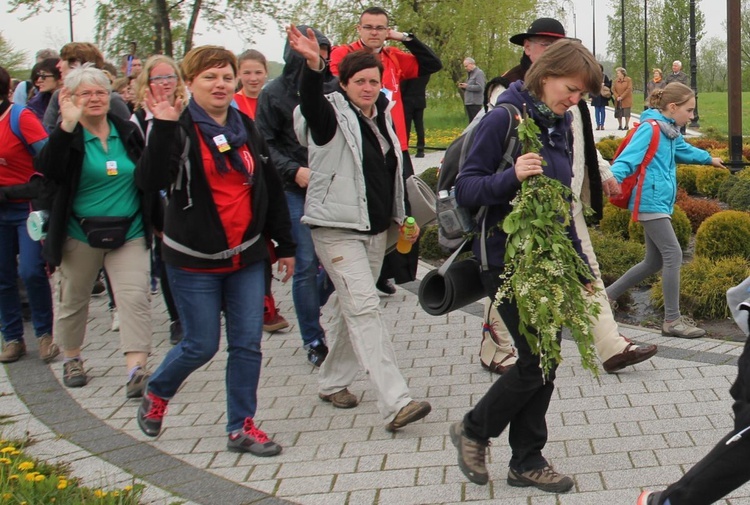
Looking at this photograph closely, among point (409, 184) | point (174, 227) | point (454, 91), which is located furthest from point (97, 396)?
point (454, 91)

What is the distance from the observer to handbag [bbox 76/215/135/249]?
5840 millimetres

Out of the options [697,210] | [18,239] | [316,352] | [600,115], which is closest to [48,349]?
[18,239]

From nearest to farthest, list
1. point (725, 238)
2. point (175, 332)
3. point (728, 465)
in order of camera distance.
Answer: point (728, 465) → point (175, 332) → point (725, 238)

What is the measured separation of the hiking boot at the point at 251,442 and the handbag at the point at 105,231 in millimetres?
1541

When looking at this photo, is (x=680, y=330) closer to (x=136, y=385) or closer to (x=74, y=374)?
(x=136, y=385)

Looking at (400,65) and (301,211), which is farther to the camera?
(400,65)

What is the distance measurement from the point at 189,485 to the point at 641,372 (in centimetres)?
278

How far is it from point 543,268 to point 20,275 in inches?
170

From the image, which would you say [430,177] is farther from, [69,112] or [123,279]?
[69,112]

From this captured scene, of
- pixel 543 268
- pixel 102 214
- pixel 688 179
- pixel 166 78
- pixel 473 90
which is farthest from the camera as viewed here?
pixel 473 90

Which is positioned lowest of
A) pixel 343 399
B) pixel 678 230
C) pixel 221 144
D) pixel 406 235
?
pixel 343 399

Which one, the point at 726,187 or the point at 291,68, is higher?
the point at 291,68

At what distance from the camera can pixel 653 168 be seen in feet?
22.0

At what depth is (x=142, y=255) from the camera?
6023 mm
